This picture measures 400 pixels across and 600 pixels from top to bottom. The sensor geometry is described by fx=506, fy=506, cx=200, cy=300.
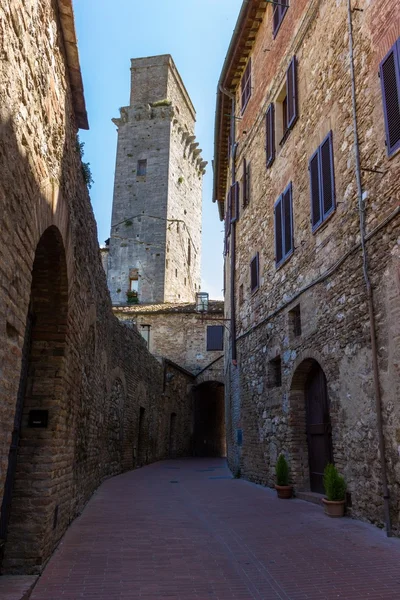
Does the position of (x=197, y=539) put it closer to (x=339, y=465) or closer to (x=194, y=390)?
(x=339, y=465)

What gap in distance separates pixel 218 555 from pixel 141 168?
3056 cm

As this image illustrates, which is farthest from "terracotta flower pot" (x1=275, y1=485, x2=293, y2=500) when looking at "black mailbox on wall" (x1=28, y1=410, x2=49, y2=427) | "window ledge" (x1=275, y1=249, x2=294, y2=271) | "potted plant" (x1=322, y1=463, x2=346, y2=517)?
"black mailbox on wall" (x1=28, y1=410, x2=49, y2=427)

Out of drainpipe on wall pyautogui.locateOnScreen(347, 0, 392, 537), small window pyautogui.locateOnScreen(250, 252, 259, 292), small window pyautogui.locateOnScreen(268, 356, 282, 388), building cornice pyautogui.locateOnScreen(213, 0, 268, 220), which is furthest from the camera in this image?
building cornice pyautogui.locateOnScreen(213, 0, 268, 220)

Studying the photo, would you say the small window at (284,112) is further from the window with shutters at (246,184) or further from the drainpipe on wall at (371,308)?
the drainpipe on wall at (371,308)

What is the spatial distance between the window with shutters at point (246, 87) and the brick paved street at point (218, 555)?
1059 cm

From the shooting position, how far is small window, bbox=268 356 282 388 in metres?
10.5

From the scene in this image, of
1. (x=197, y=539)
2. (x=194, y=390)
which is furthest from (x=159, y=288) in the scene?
(x=197, y=539)

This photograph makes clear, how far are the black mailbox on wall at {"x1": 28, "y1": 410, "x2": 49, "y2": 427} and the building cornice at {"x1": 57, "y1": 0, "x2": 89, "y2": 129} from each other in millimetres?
3260

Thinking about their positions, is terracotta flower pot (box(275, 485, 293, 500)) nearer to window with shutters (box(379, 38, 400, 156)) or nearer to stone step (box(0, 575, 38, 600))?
stone step (box(0, 575, 38, 600))

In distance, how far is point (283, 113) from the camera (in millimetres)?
11320

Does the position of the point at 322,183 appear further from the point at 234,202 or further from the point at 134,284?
the point at 134,284

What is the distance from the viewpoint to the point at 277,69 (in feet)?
37.3

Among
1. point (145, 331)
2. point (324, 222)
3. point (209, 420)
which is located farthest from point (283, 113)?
point (209, 420)

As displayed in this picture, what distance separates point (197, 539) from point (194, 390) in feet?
64.9
